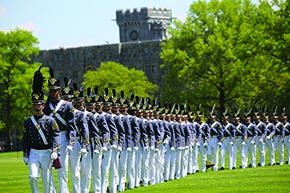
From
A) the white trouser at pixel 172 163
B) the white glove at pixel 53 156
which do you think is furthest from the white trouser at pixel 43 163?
the white trouser at pixel 172 163

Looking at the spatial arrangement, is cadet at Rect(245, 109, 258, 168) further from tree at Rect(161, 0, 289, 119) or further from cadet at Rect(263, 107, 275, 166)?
tree at Rect(161, 0, 289, 119)

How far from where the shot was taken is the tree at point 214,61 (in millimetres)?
83375

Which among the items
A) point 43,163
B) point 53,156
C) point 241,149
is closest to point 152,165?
point 241,149

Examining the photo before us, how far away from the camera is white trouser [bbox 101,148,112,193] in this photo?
25.4 m

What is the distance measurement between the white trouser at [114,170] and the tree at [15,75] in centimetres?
7385

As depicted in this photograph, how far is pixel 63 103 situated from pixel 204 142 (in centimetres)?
1701

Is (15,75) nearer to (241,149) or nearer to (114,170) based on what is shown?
(241,149)

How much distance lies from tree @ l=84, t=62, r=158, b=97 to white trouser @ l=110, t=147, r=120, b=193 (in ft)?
291

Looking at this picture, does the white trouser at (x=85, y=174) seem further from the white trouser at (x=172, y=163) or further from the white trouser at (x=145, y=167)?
the white trouser at (x=172, y=163)

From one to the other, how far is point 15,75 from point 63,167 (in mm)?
82200

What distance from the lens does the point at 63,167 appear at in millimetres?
22203

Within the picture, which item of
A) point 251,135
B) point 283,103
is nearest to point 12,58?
point 283,103

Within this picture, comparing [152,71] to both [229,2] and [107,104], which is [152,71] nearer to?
[229,2]

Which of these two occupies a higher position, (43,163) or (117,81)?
(117,81)
